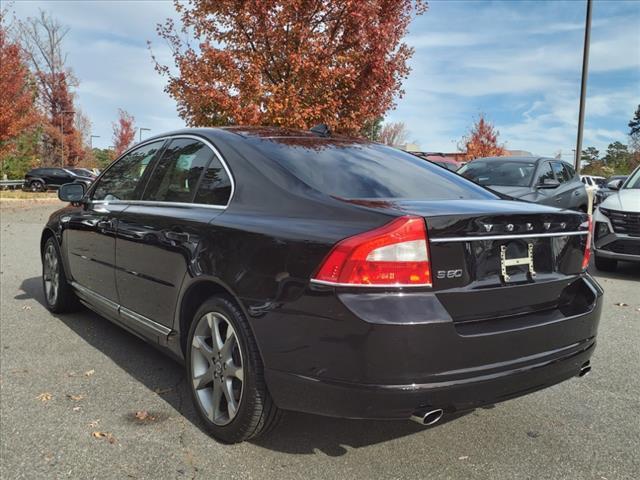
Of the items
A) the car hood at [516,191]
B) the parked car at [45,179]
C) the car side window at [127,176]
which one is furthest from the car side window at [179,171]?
the parked car at [45,179]

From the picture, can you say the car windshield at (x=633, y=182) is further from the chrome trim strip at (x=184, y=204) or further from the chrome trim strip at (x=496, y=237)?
the chrome trim strip at (x=184, y=204)

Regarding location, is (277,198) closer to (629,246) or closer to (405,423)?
(405,423)

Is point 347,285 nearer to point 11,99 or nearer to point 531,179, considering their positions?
point 531,179

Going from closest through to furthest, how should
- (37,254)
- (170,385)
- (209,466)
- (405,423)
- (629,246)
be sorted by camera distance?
1. (209,466)
2. (405,423)
3. (170,385)
4. (629,246)
5. (37,254)

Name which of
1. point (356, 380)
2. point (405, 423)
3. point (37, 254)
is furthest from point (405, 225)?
point (37, 254)

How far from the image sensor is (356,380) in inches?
87.9

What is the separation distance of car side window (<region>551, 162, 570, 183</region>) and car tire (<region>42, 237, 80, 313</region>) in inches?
324

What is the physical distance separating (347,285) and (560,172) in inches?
363

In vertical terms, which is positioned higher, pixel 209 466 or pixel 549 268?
pixel 549 268

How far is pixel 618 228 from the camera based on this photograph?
763 centimetres

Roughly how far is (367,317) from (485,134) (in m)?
40.8

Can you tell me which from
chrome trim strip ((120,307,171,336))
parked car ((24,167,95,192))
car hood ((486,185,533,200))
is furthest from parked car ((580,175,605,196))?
parked car ((24,167,95,192))

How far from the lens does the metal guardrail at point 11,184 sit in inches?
1347

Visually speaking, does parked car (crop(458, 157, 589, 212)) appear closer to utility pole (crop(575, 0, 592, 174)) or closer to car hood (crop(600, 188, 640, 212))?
car hood (crop(600, 188, 640, 212))
